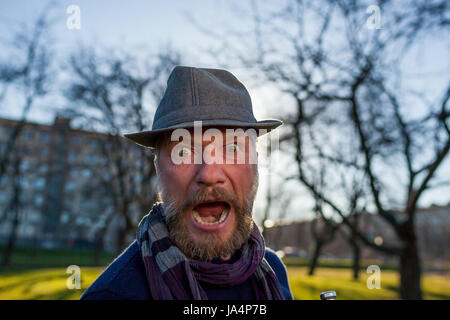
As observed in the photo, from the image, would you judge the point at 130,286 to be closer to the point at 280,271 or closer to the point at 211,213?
the point at 211,213

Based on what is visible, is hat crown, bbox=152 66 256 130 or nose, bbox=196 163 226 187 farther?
hat crown, bbox=152 66 256 130

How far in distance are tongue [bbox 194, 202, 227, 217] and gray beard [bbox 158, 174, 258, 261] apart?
56mm

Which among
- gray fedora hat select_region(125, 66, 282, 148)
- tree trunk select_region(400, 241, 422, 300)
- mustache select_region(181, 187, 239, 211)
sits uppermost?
gray fedora hat select_region(125, 66, 282, 148)

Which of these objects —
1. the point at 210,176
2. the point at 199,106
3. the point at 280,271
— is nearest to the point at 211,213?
the point at 210,176

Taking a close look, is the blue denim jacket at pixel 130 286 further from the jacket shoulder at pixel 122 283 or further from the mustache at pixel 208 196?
the mustache at pixel 208 196

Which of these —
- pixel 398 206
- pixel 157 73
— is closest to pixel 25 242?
pixel 157 73

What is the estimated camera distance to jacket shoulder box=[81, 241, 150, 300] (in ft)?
5.00

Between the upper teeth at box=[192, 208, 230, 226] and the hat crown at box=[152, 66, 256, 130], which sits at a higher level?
the hat crown at box=[152, 66, 256, 130]

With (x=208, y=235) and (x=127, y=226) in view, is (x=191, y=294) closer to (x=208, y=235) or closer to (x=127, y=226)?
(x=208, y=235)

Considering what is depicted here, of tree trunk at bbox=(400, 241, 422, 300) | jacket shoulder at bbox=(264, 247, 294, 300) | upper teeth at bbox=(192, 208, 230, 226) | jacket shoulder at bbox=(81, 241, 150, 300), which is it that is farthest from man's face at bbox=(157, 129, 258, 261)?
tree trunk at bbox=(400, 241, 422, 300)

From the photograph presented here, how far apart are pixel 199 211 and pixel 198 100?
549 millimetres

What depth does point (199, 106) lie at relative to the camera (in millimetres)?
1759

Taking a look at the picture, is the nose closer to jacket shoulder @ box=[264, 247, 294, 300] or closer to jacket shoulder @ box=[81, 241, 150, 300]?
jacket shoulder @ box=[81, 241, 150, 300]

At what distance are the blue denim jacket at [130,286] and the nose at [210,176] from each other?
1.59 ft
